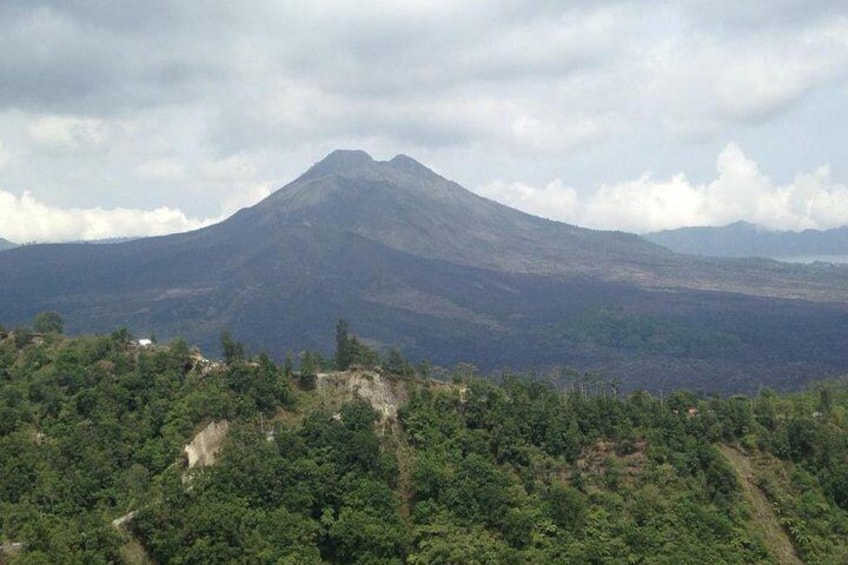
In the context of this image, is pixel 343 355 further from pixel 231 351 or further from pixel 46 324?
pixel 46 324

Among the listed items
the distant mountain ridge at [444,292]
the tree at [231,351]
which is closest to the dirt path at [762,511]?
the tree at [231,351]

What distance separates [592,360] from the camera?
104188 mm

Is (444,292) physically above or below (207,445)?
above

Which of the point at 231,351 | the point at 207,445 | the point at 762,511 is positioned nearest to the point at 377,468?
the point at 207,445

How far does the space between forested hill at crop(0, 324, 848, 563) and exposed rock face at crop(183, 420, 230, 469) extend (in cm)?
17

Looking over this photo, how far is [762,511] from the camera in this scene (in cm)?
3155

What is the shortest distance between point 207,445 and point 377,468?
276 inches

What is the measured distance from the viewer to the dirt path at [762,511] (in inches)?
1171

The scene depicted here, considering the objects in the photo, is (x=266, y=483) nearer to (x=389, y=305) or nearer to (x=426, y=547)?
(x=426, y=547)

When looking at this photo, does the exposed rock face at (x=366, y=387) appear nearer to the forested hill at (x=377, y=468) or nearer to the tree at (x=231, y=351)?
the forested hill at (x=377, y=468)

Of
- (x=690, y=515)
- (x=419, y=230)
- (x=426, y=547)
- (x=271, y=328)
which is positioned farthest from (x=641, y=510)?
(x=419, y=230)

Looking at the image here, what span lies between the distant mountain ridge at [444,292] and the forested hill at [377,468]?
182 ft

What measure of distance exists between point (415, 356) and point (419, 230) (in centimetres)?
7392

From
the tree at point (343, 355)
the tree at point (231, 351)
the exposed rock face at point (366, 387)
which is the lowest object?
the exposed rock face at point (366, 387)
